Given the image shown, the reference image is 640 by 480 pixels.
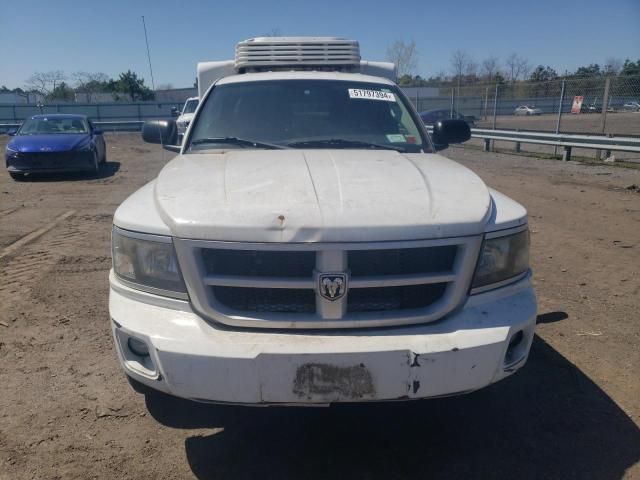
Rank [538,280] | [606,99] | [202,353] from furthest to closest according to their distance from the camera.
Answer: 1. [606,99]
2. [538,280]
3. [202,353]

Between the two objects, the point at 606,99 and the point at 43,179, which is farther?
the point at 606,99

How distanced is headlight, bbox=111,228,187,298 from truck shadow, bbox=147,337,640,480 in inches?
34.9

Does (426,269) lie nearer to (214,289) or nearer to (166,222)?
(214,289)

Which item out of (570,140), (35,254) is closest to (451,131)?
(35,254)

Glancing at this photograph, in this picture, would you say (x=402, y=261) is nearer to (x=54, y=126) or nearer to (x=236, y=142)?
(x=236, y=142)

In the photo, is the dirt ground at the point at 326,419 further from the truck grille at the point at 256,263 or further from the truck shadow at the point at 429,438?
the truck grille at the point at 256,263

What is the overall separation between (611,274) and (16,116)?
3827 centimetres

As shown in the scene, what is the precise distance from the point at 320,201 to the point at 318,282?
14.2 inches

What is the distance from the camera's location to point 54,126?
513 inches

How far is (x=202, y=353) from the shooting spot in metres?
2.11

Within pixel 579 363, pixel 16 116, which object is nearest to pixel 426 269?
pixel 579 363

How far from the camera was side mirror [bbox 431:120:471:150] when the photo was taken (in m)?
4.46

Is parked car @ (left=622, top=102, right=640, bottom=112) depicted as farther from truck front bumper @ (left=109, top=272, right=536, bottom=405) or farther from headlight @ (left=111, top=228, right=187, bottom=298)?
headlight @ (left=111, top=228, right=187, bottom=298)

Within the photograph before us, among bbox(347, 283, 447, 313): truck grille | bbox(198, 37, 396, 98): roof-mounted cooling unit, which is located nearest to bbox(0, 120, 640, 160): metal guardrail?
bbox(198, 37, 396, 98): roof-mounted cooling unit
